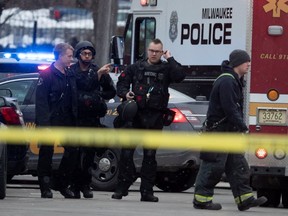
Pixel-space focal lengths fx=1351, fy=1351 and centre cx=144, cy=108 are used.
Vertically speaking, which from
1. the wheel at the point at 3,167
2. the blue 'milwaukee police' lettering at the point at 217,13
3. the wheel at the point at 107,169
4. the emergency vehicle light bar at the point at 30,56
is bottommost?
the wheel at the point at 107,169

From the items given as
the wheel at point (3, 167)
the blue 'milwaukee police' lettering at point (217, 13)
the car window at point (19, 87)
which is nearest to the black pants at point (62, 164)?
the wheel at point (3, 167)

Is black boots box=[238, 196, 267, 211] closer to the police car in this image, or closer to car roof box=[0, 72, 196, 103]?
the police car

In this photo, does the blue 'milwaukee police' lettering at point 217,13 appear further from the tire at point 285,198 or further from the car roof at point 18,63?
the tire at point 285,198

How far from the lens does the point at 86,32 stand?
58.7 meters

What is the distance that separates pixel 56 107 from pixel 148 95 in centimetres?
105

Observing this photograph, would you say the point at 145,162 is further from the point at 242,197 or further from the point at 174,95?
the point at 174,95

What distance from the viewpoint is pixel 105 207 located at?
44.1 feet

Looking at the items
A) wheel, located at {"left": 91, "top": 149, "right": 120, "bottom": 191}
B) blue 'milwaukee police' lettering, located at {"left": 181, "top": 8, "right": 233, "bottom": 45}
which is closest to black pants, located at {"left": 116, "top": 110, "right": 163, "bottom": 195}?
wheel, located at {"left": 91, "top": 149, "right": 120, "bottom": 191}

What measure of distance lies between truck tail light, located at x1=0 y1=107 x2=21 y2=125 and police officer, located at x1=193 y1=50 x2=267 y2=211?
7.24ft

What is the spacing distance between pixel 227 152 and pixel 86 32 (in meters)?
45.2

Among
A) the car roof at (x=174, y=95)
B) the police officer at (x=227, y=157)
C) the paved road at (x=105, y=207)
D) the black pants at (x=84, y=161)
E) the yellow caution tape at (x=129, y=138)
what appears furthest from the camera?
the car roof at (x=174, y=95)

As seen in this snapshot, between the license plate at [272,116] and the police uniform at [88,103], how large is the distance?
1756 mm

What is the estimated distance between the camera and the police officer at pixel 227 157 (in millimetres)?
13617

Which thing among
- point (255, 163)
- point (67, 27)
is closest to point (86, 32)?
point (67, 27)
